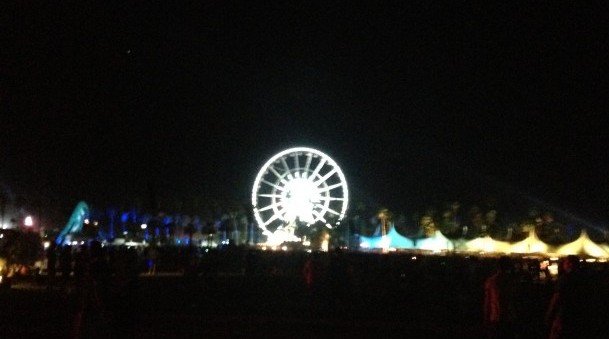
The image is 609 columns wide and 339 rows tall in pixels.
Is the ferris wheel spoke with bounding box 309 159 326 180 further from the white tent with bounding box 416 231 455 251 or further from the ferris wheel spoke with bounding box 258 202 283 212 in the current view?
the white tent with bounding box 416 231 455 251

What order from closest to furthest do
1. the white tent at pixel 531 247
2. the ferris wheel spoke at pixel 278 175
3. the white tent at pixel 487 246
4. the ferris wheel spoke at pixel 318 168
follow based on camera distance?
the white tent at pixel 531 247, the white tent at pixel 487 246, the ferris wheel spoke at pixel 318 168, the ferris wheel spoke at pixel 278 175

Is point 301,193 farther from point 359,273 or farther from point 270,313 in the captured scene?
point 270,313

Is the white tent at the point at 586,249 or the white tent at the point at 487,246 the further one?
the white tent at the point at 487,246

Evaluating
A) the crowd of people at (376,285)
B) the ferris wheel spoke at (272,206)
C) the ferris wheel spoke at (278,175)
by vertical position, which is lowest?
the crowd of people at (376,285)

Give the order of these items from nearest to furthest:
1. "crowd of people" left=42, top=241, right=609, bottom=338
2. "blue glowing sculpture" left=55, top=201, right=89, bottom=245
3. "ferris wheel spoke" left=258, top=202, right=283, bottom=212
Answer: "crowd of people" left=42, top=241, right=609, bottom=338 < "blue glowing sculpture" left=55, top=201, right=89, bottom=245 < "ferris wheel spoke" left=258, top=202, right=283, bottom=212

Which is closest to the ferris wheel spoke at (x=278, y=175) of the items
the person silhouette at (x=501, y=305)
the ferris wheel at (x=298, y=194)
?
the ferris wheel at (x=298, y=194)

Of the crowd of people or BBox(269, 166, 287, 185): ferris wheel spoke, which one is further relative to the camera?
BBox(269, 166, 287, 185): ferris wheel spoke

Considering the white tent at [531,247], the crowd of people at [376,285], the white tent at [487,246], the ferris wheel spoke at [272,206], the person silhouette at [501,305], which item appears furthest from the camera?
the ferris wheel spoke at [272,206]

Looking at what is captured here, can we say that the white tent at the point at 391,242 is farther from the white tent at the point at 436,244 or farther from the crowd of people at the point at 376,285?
the crowd of people at the point at 376,285

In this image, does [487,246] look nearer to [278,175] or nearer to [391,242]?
[391,242]

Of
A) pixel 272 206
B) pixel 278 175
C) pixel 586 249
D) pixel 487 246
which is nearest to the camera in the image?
pixel 586 249

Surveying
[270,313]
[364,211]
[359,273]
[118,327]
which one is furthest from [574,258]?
[364,211]

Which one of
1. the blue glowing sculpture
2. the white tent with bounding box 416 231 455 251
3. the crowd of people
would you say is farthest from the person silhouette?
the white tent with bounding box 416 231 455 251

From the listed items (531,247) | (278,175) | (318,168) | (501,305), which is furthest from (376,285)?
(278,175)
